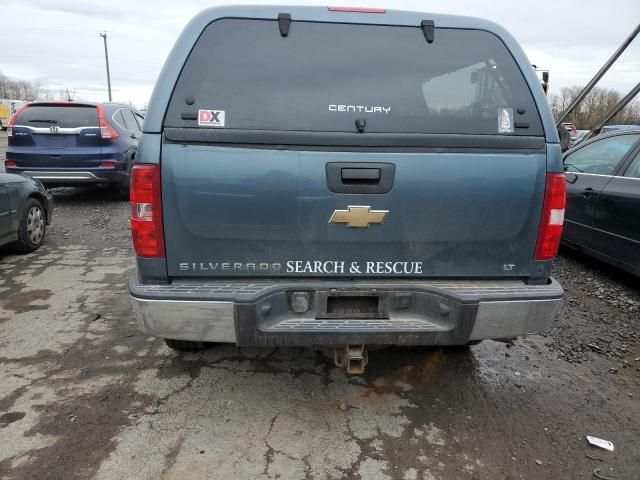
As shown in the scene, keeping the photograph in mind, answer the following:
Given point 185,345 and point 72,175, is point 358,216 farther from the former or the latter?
point 72,175

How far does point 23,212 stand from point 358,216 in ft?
16.4

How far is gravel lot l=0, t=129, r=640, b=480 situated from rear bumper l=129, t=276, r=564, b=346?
62 centimetres

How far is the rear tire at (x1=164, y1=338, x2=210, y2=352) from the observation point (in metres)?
3.19

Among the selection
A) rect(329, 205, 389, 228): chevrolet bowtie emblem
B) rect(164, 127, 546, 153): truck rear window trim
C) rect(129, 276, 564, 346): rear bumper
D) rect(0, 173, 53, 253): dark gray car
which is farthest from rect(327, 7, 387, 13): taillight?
rect(0, 173, 53, 253): dark gray car

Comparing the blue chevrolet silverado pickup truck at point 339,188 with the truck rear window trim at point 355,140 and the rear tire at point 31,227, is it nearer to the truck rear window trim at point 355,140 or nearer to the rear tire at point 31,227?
the truck rear window trim at point 355,140

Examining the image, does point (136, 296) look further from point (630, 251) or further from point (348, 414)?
point (630, 251)

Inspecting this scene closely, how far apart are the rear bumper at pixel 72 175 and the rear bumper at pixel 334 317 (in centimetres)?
647

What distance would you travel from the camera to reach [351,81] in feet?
8.00

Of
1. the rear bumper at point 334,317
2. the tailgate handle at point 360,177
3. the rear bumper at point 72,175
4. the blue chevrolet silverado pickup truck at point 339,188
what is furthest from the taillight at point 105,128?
the tailgate handle at point 360,177

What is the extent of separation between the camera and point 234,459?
94.5 inches

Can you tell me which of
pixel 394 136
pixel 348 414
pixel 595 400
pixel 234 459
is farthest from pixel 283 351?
pixel 595 400

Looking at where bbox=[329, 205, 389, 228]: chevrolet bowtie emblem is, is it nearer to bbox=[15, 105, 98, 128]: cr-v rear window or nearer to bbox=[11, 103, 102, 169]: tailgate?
bbox=[11, 103, 102, 169]: tailgate

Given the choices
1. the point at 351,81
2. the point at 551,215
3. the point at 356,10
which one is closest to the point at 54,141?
the point at 356,10

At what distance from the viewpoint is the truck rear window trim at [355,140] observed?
7.56 ft
